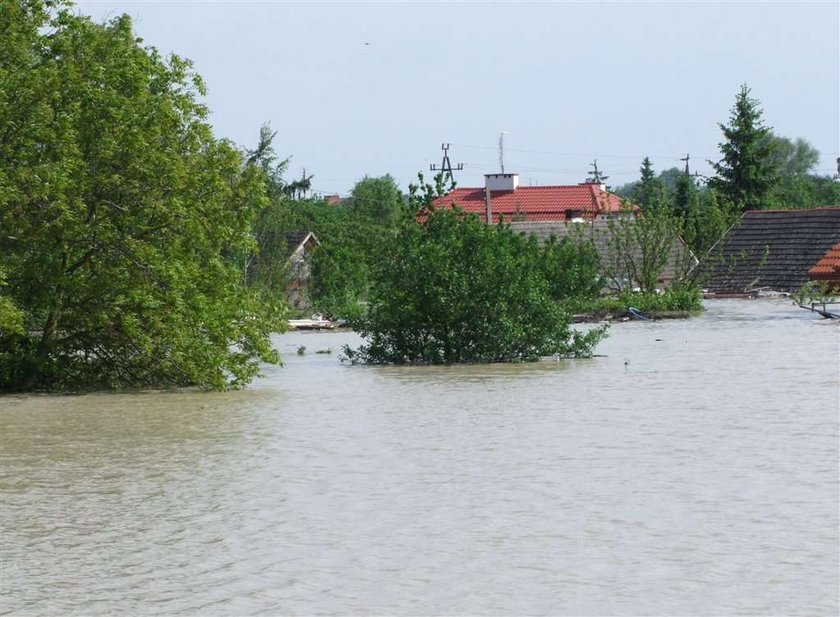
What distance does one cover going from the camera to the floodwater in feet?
34.2

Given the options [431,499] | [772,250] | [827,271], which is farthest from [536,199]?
[431,499]

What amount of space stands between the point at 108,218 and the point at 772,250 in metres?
39.1

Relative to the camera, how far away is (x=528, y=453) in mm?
17141

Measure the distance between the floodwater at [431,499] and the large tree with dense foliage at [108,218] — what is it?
2.85 feet

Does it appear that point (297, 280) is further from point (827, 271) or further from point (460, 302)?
point (460, 302)

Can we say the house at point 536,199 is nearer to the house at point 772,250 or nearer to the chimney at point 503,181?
the chimney at point 503,181

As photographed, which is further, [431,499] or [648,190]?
[648,190]

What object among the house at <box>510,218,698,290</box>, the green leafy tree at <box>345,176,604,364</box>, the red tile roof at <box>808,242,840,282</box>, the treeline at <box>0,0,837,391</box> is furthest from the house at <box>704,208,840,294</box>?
the treeline at <box>0,0,837,391</box>

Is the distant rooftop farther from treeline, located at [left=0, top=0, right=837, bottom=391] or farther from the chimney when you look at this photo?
treeline, located at [left=0, top=0, right=837, bottom=391]

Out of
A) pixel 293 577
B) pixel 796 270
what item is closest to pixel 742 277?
pixel 796 270

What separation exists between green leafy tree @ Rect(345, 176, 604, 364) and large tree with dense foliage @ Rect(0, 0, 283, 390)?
169 inches

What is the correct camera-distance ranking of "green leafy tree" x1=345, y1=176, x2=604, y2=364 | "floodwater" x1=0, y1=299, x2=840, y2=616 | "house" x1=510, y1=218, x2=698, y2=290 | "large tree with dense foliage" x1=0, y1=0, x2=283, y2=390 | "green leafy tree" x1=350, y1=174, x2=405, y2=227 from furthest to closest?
"green leafy tree" x1=350, y1=174, x2=405, y2=227 → "house" x1=510, y1=218, x2=698, y2=290 → "green leafy tree" x1=345, y1=176, x2=604, y2=364 → "large tree with dense foliage" x1=0, y1=0, x2=283, y2=390 → "floodwater" x1=0, y1=299, x2=840, y2=616

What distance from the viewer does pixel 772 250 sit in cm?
5872

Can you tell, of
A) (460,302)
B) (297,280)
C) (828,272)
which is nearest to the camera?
(460,302)
